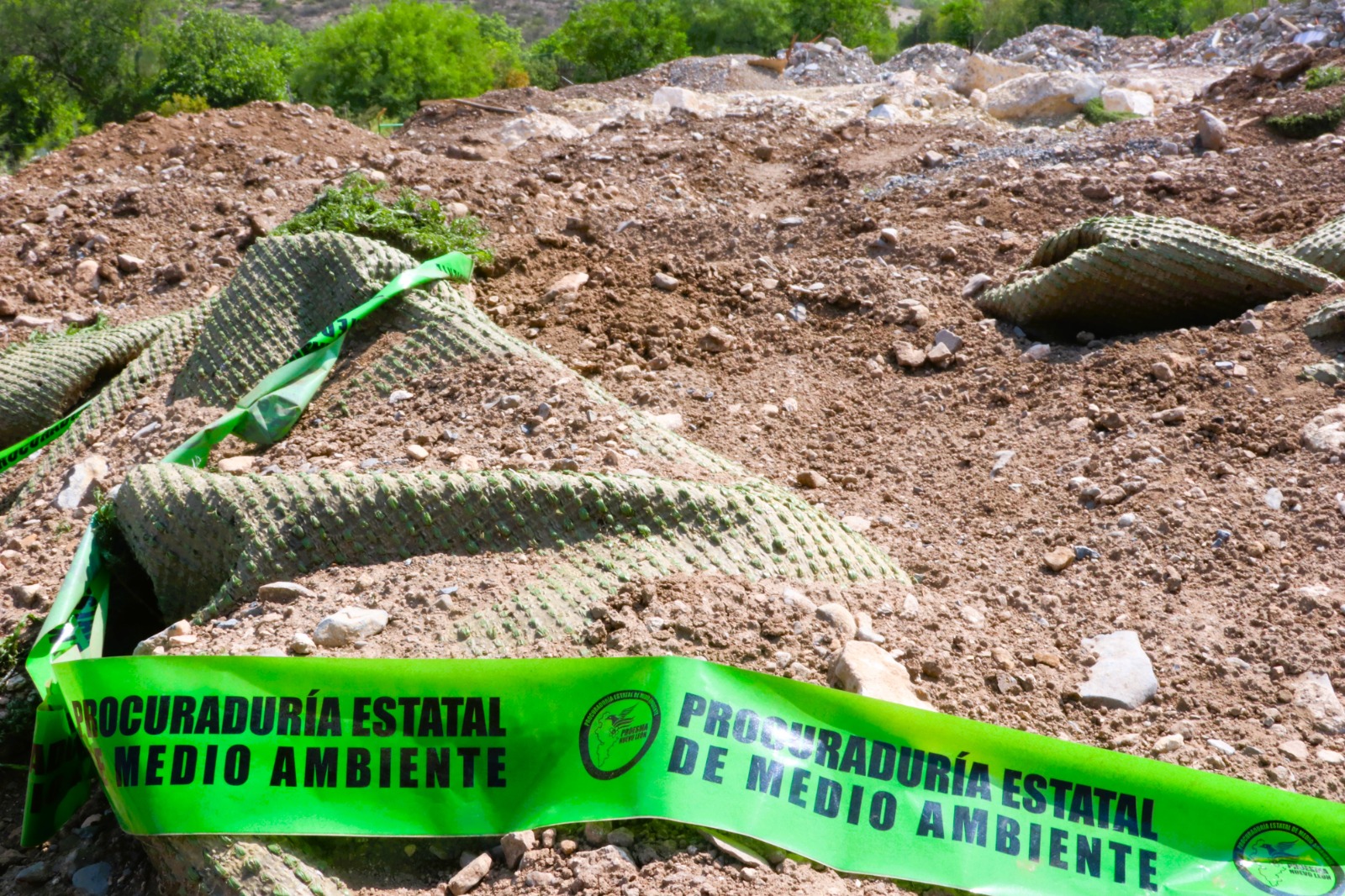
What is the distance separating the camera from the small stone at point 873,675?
84.6 inches

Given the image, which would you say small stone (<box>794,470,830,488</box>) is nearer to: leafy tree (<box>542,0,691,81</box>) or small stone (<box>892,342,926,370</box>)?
small stone (<box>892,342,926,370</box>)

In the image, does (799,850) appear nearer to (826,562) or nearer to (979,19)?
(826,562)

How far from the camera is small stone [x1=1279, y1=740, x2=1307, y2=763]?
2.12 meters

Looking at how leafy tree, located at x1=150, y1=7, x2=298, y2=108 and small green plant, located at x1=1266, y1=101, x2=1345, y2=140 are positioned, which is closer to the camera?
small green plant, located at x1=1266, y1=101, x2=1345, y2=140

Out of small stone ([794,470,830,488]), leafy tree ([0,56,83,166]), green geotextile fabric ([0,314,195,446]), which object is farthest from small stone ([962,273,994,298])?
leafy tree ([0,56,83,166])

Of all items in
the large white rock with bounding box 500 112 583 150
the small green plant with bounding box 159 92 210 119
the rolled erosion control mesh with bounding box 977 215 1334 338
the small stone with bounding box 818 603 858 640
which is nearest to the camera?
the small stone with bounding box 818 603 858 640

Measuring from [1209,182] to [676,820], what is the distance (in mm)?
4345

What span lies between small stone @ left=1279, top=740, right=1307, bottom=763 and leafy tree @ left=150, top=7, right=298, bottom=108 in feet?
62.7

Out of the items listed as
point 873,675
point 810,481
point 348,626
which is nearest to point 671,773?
point 873,675

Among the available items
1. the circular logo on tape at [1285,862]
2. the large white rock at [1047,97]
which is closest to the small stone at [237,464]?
the circular logo on tape at [1285,862]

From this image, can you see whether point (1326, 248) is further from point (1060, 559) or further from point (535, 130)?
point (535, 130)

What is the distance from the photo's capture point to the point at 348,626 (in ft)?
7.46

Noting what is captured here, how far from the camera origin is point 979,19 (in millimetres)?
34531

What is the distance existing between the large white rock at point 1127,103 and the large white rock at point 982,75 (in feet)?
5.95
